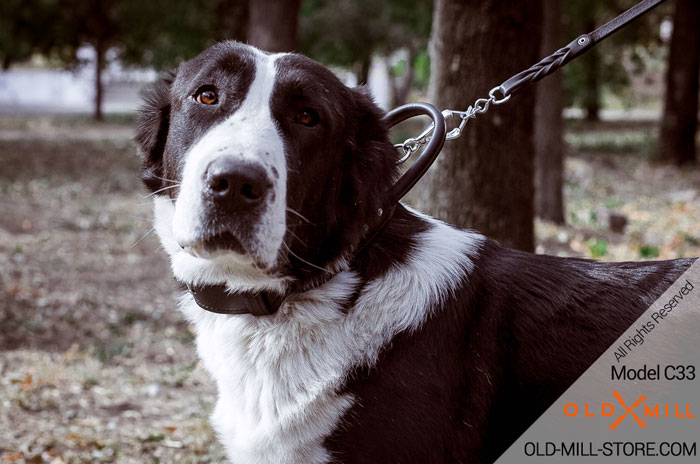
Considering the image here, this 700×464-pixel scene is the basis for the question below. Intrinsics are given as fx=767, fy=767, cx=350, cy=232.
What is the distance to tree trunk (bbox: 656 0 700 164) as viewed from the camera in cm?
1552

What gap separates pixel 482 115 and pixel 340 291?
2.24 meters

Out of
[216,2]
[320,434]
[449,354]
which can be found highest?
[216,2]

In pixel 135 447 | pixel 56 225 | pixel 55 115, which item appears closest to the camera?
pixel 135 447

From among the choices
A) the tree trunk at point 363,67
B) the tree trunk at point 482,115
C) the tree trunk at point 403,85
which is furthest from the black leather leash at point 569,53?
the tree trunk at point 403,85

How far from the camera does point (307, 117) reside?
2.45m

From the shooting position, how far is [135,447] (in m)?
3.80

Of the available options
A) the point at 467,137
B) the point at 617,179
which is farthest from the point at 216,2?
the point at 467,137

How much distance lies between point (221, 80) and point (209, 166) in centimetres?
43

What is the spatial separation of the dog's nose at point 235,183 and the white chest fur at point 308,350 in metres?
0.42

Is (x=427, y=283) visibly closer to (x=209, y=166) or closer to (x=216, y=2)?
(x=209, y=166)

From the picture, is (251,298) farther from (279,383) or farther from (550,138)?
(550,138)

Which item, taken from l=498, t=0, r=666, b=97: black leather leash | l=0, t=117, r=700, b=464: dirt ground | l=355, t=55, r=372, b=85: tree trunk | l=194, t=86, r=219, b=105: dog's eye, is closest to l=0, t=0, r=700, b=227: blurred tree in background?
l=355, t=55, r=372, b=85: tree trunk

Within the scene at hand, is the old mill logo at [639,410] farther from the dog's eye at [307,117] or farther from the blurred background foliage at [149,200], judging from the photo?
the blurred background foliage at [149,200]

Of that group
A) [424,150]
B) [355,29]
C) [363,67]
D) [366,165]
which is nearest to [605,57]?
[363,67]
